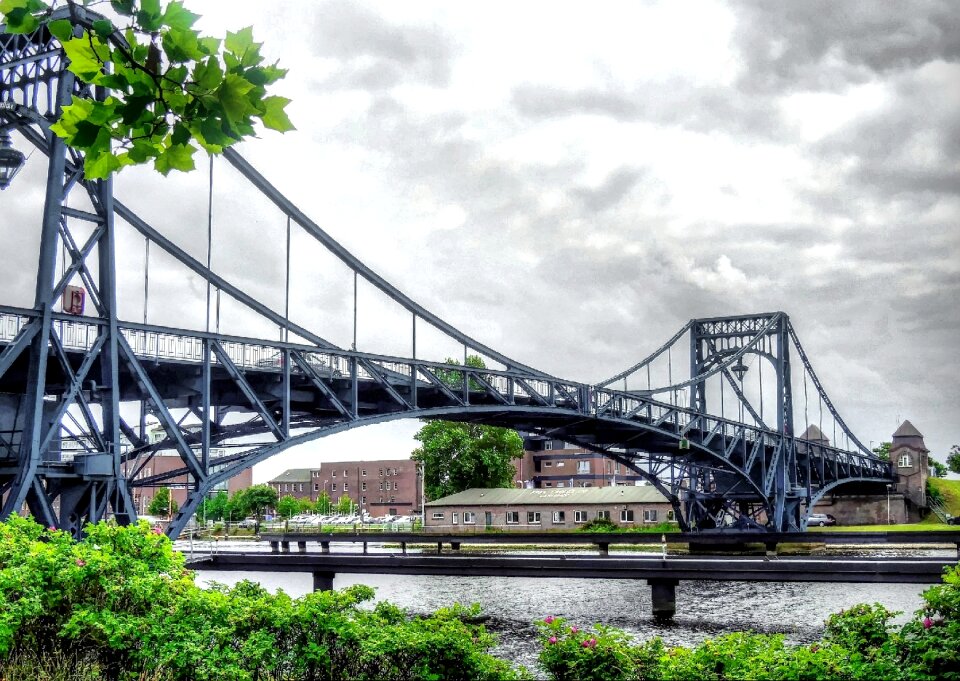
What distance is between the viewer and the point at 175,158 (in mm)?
5051

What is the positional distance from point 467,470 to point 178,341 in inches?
2375

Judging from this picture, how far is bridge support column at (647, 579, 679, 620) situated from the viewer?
30.2 meters

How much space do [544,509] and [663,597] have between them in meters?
52.5

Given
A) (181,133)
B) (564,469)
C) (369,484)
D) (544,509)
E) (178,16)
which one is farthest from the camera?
(369,484)

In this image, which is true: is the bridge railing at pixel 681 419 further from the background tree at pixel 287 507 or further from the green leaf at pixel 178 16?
the background tree at pixel 287 507

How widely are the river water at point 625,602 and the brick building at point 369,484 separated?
7763 cm

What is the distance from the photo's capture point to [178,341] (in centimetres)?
3034

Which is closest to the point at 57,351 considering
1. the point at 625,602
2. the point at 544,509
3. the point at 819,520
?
the point at 625,602

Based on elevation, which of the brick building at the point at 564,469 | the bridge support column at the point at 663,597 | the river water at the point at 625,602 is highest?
the brick building at the point at 564,469

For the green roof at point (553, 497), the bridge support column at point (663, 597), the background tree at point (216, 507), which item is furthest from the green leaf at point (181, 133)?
the background tree at point (216, 507)

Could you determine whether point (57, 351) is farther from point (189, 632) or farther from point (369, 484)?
point (369, 484)

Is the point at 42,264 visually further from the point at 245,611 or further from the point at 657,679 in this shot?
the point at 657,679

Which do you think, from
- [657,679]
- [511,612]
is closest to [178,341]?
[511,612]

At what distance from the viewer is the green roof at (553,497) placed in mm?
81000
